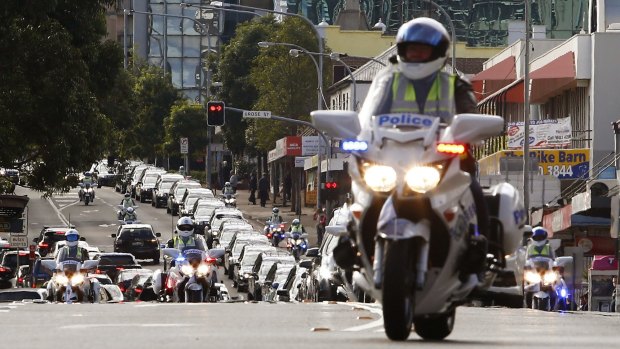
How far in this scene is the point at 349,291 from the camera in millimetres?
26141

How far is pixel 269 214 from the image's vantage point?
93.9 m

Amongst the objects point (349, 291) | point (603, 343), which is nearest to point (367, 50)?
point (349, 291)

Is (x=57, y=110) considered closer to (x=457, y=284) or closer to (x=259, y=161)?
(x=457, y=284)

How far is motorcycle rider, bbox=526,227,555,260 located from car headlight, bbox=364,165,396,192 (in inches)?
657

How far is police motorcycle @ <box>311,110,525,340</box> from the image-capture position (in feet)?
42.0

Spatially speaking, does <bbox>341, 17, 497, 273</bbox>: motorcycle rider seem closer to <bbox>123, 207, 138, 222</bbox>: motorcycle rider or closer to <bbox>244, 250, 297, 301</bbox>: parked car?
<bbox>244, 250, 297, 301</bbox>: parked car

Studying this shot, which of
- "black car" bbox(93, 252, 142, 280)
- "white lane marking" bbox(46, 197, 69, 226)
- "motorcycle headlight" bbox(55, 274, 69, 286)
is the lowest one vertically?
"black car" bbox(93, 252, 142, 280)

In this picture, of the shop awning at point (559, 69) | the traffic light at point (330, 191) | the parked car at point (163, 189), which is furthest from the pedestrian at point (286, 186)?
the traffic light at point (330, 191)

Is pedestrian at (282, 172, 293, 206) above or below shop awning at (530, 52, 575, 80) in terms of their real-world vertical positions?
below

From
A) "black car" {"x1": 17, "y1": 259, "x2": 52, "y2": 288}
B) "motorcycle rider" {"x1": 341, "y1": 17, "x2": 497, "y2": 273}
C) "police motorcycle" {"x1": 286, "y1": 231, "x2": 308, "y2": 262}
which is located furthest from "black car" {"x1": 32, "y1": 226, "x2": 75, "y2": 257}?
"motorcycle rider" {"x1": 341, "y1": 17, "x2": 497, "y2": 273}

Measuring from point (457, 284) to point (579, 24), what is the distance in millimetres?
103815

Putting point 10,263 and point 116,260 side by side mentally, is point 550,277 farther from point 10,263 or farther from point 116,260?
point 10,263

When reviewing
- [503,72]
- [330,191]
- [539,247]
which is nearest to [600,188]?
[330,191]

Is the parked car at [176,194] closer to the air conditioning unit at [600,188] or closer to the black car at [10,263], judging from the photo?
the black car at [10,263]
